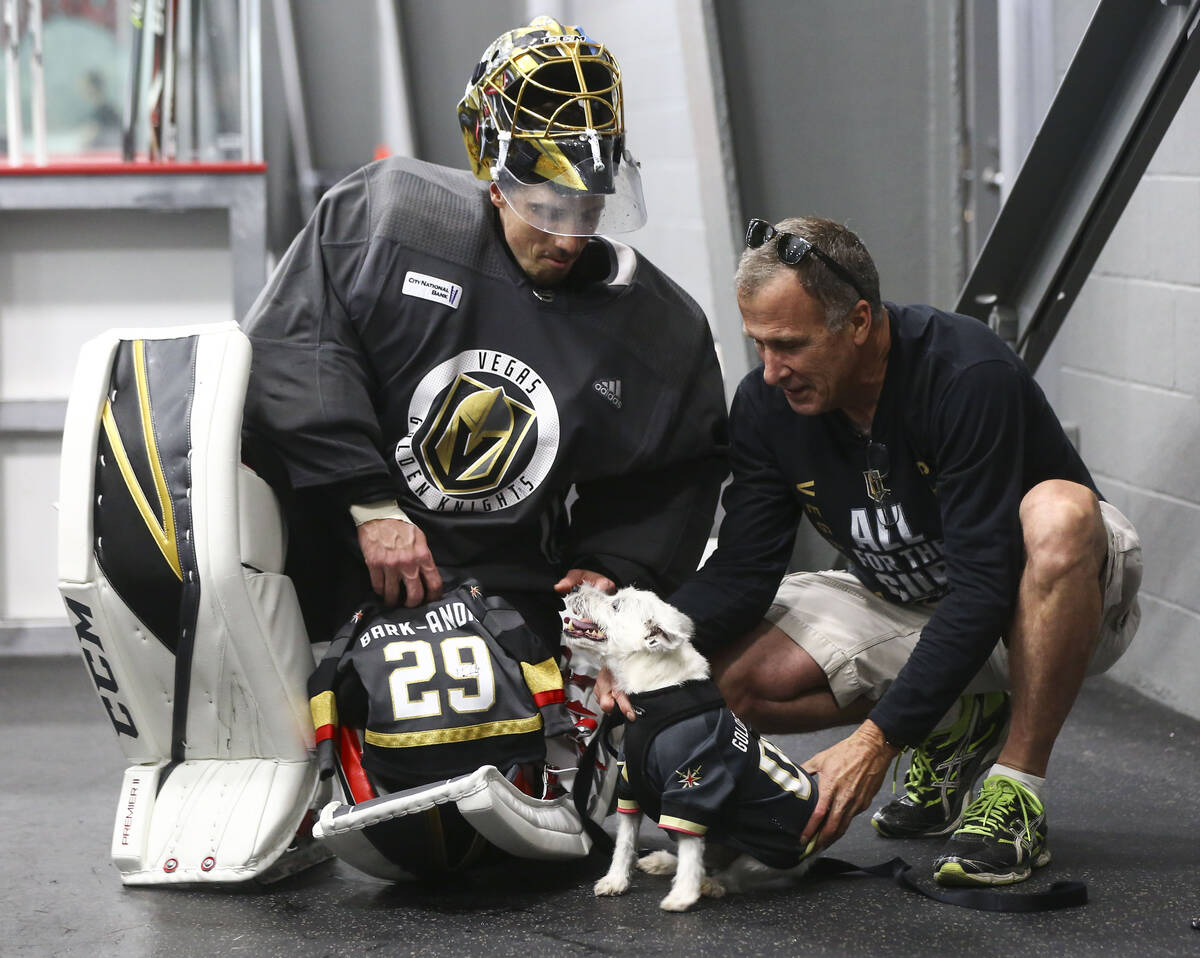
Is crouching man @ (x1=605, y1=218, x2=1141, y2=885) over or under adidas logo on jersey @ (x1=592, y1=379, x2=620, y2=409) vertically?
under

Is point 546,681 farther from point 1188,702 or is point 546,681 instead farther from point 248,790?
point 1188,702

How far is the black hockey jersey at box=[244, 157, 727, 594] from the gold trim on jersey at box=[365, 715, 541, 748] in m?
0.34

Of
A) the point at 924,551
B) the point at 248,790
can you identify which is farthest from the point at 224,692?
the point at 924,551

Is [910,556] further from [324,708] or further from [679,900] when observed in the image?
[324,708]

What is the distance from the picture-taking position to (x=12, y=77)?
401cm

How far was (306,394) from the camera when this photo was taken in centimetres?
208

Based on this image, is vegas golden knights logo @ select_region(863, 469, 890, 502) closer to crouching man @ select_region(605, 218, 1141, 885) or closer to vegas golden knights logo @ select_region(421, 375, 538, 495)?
crouching man @ select_region(605, 218, 1141, 885)

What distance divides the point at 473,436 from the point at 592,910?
736mm

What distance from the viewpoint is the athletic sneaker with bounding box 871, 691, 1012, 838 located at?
88.3 inches

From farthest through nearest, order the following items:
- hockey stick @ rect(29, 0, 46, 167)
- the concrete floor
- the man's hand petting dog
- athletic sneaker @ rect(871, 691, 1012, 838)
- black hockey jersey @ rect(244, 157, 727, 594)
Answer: hockey stick @ rect(29, 0, 46, 167) → athletic sneaker @ rect(871, 691, 1012, 838) → black hockey jersey @ rect(244, 157, 727, 594) → the man's hand petting dog → the concrete floor

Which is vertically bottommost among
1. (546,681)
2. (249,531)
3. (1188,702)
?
(1188,702)

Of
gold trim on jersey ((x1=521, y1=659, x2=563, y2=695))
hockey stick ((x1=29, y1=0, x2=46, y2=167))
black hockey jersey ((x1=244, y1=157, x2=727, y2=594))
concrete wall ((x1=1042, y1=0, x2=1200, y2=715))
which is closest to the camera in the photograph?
gold trim on jersey ((x1=521, y1=659, x2=563, y2=695))

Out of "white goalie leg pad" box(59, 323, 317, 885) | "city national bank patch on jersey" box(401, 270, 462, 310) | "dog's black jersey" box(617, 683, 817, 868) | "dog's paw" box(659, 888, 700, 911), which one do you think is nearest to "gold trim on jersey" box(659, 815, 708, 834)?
"dog's black jersey" box(617, 683, 817, 868)

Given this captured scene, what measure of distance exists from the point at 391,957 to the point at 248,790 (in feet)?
1.30
